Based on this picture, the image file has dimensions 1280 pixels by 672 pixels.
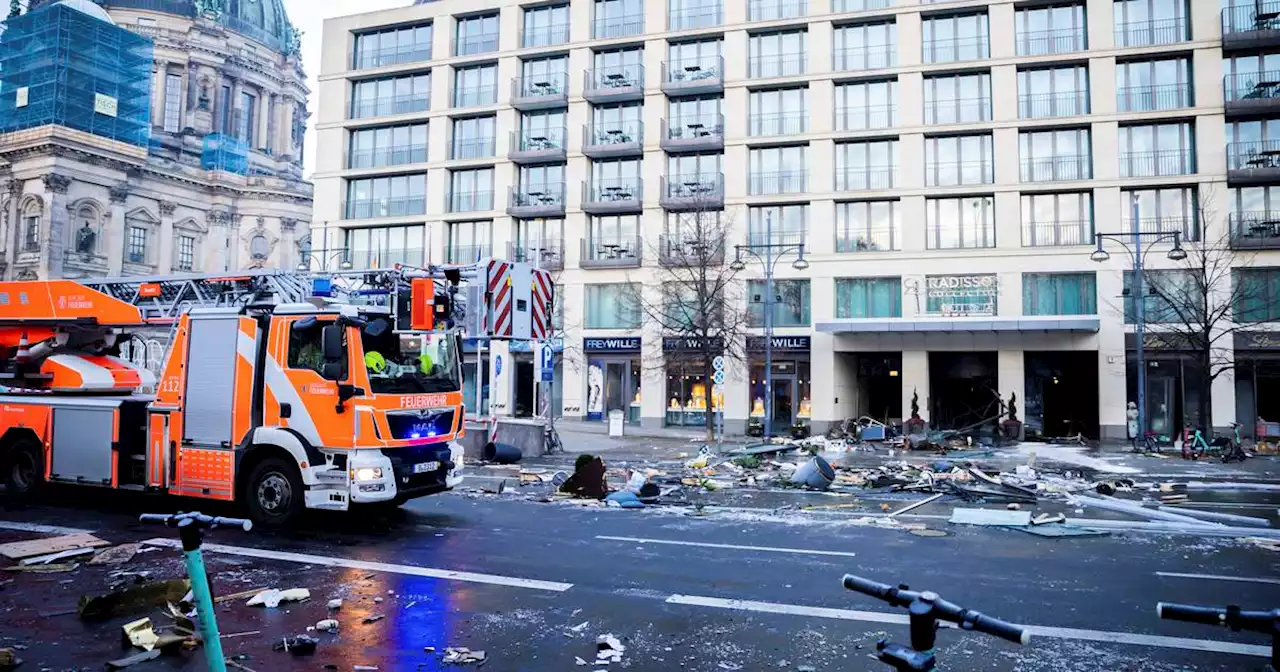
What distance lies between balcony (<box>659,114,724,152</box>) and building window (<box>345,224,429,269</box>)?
13449 mm

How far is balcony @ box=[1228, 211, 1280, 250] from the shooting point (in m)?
31.7

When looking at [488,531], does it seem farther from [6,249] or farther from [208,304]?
[6,249]

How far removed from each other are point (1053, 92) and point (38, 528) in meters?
36.6

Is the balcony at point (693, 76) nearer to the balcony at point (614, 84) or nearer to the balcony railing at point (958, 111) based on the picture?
the balcony at point (614, 84)

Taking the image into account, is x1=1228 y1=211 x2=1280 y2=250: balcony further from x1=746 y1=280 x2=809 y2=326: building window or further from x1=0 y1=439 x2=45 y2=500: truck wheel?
x1=0 y1=439 x2=45 y2=500: truck wheel

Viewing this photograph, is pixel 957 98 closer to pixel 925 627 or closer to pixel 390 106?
pixel 390 106

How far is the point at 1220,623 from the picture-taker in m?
2.68

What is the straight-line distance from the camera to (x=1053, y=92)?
1362 inches

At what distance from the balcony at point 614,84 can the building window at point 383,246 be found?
36.3 feet

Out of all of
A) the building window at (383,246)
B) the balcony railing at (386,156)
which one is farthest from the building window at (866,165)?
the balcony railing at (386,156)

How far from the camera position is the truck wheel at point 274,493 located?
10305 mm

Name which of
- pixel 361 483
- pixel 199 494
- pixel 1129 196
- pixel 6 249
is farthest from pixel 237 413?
pixel 6 249

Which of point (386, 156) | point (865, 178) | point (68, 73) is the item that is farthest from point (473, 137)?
point (68, 73)

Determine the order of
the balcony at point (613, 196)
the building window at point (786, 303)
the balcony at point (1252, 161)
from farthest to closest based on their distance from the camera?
the balcony at point (613, 196) → the building window at point (786, 303) → the balcony at point (1252, 161)
